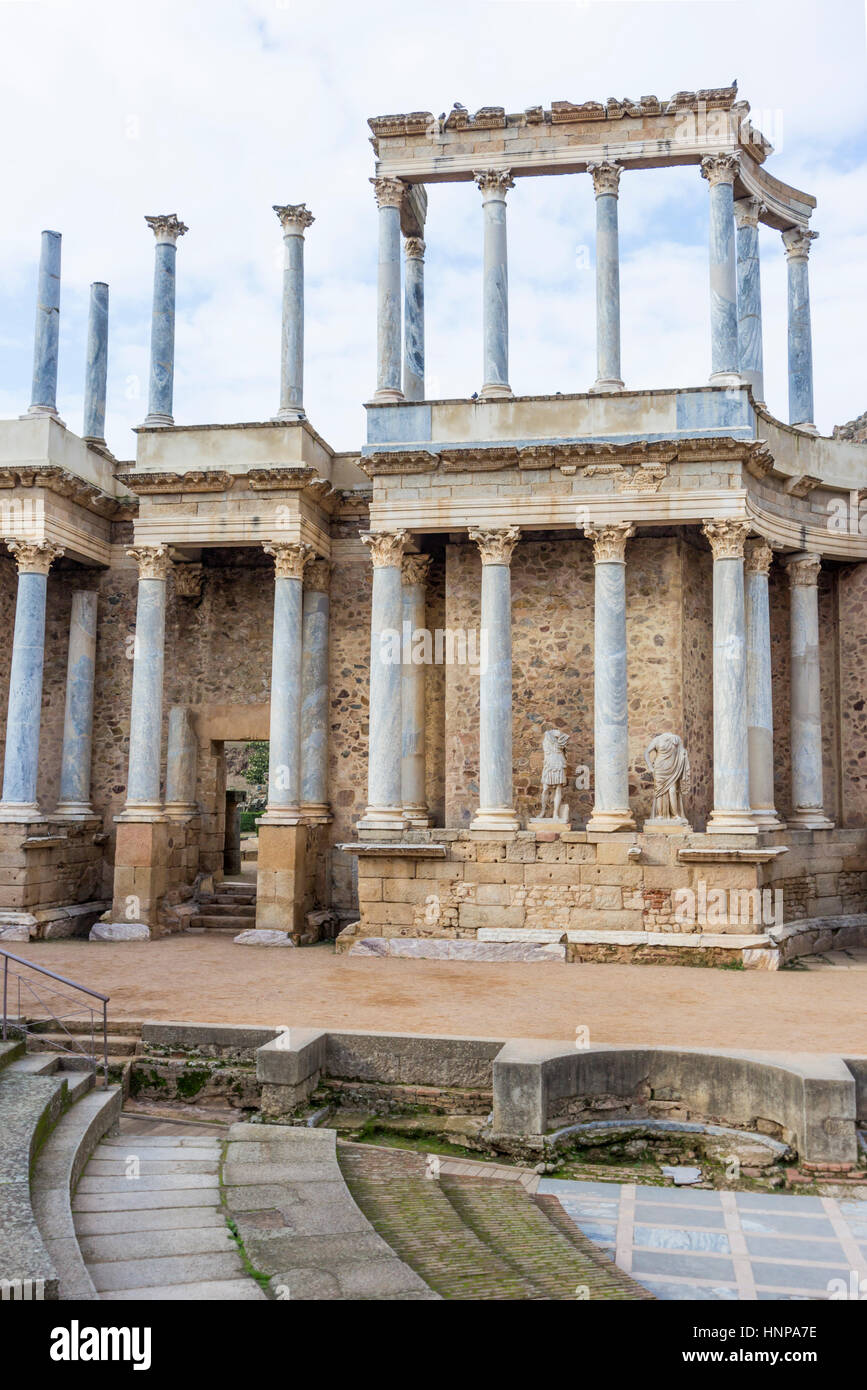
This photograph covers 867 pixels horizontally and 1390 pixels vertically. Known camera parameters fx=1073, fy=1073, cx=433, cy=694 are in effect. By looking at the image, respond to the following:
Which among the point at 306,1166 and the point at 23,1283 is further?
the point at 306,1166

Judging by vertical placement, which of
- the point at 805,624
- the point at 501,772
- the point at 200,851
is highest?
the point at 805,624

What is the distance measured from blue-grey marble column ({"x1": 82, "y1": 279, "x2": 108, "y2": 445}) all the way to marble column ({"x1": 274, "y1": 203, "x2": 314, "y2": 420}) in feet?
12.3

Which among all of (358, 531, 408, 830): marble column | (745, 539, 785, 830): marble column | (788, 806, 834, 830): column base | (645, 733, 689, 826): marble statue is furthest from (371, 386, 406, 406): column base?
(788, 806, 834, 830): column base

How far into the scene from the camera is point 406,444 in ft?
52.5

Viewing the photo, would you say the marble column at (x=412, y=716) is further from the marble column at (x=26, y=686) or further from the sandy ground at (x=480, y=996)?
the marble column at (x=26, y=686)

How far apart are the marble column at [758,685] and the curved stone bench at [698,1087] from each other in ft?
27.0

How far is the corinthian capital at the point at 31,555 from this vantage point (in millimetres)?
17047

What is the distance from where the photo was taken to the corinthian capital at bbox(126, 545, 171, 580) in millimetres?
17125

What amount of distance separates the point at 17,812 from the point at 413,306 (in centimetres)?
1084

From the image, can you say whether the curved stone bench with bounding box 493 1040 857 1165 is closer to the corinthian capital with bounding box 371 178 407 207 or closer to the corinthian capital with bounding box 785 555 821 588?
the corinthian capital with bounding box 785 555 821 588

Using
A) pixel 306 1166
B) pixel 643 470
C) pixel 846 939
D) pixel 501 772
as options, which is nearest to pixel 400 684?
pixel 501 772
